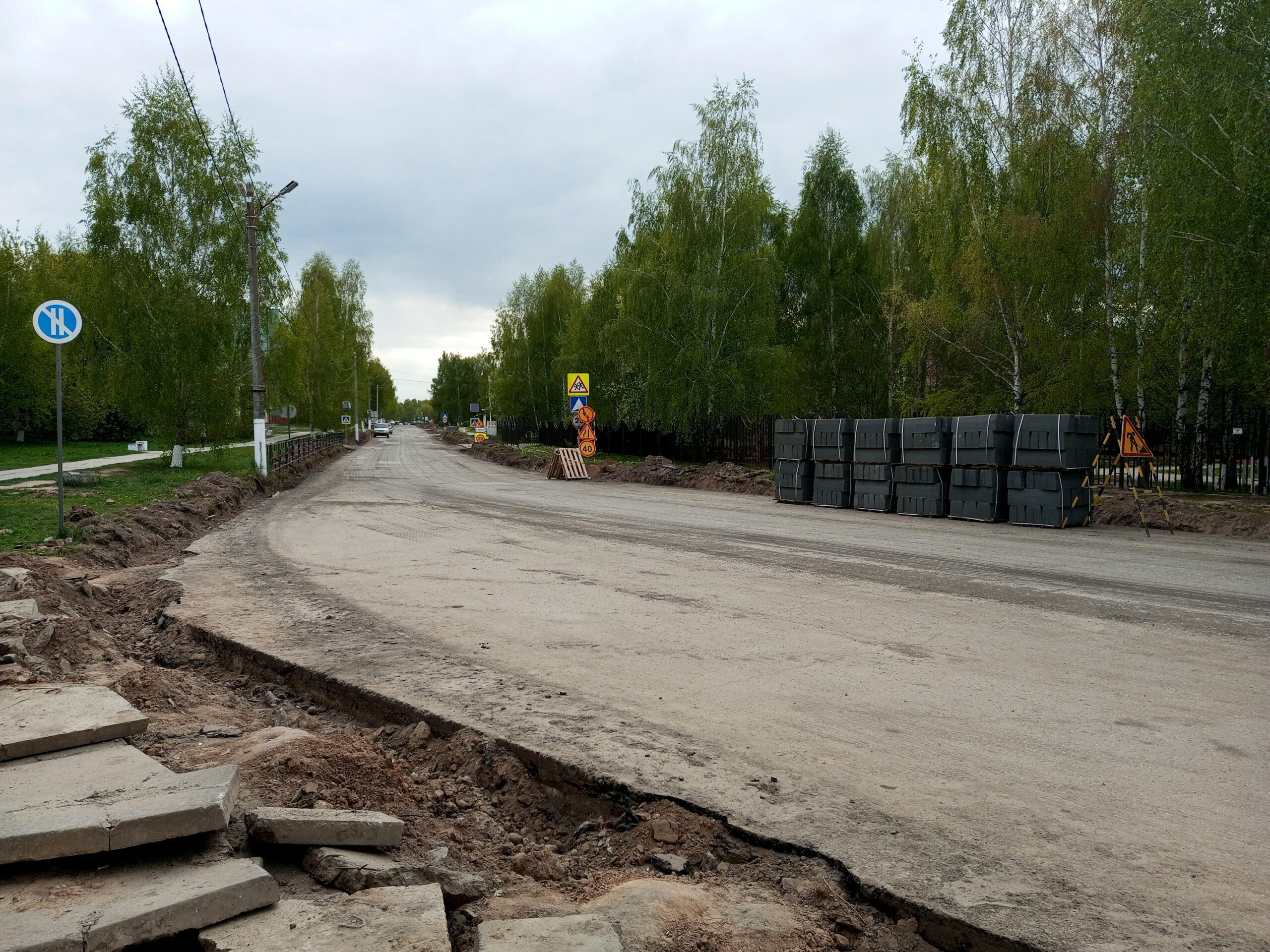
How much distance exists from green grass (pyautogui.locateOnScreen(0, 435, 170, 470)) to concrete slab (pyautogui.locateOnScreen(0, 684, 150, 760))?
19.7m

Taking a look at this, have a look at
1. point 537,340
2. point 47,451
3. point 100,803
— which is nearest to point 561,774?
point 100,803

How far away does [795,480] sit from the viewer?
20.8 m

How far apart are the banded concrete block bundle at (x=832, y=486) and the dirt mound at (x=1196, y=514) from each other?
16.5 feet

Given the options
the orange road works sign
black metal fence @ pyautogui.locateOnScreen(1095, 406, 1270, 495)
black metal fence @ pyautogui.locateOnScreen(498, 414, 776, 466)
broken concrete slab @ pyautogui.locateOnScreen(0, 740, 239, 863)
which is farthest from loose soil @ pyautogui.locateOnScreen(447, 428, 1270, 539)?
broken concrete slab @ pyautogui.locateOnScreen(0, 740, 239, 863)

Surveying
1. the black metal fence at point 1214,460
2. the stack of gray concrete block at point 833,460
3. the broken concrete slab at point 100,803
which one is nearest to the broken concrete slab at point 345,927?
the broken concrete slab at point 100,803

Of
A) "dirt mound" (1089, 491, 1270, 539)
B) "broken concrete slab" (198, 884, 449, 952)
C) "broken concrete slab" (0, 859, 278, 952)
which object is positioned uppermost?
"dirt mound" (1089, 491, 1270, 539)

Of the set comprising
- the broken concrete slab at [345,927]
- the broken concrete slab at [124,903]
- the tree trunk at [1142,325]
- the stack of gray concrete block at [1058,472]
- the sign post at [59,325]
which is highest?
the tree trunk at [1142,325]

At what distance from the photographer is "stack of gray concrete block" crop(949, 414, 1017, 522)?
16469 mm

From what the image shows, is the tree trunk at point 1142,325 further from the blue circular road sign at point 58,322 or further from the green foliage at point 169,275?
the green foliage at point 169,275

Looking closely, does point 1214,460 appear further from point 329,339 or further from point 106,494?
point 329,339

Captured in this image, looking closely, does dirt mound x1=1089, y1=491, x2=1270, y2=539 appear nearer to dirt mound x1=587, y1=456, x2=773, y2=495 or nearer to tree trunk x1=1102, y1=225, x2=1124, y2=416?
tree trunk x1=1102, y1=225, x2=1124, y2=416

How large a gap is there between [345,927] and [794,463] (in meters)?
18.6

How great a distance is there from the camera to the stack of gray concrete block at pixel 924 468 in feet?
57.4

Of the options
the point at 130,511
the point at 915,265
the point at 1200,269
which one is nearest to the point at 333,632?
the point at 130,511
